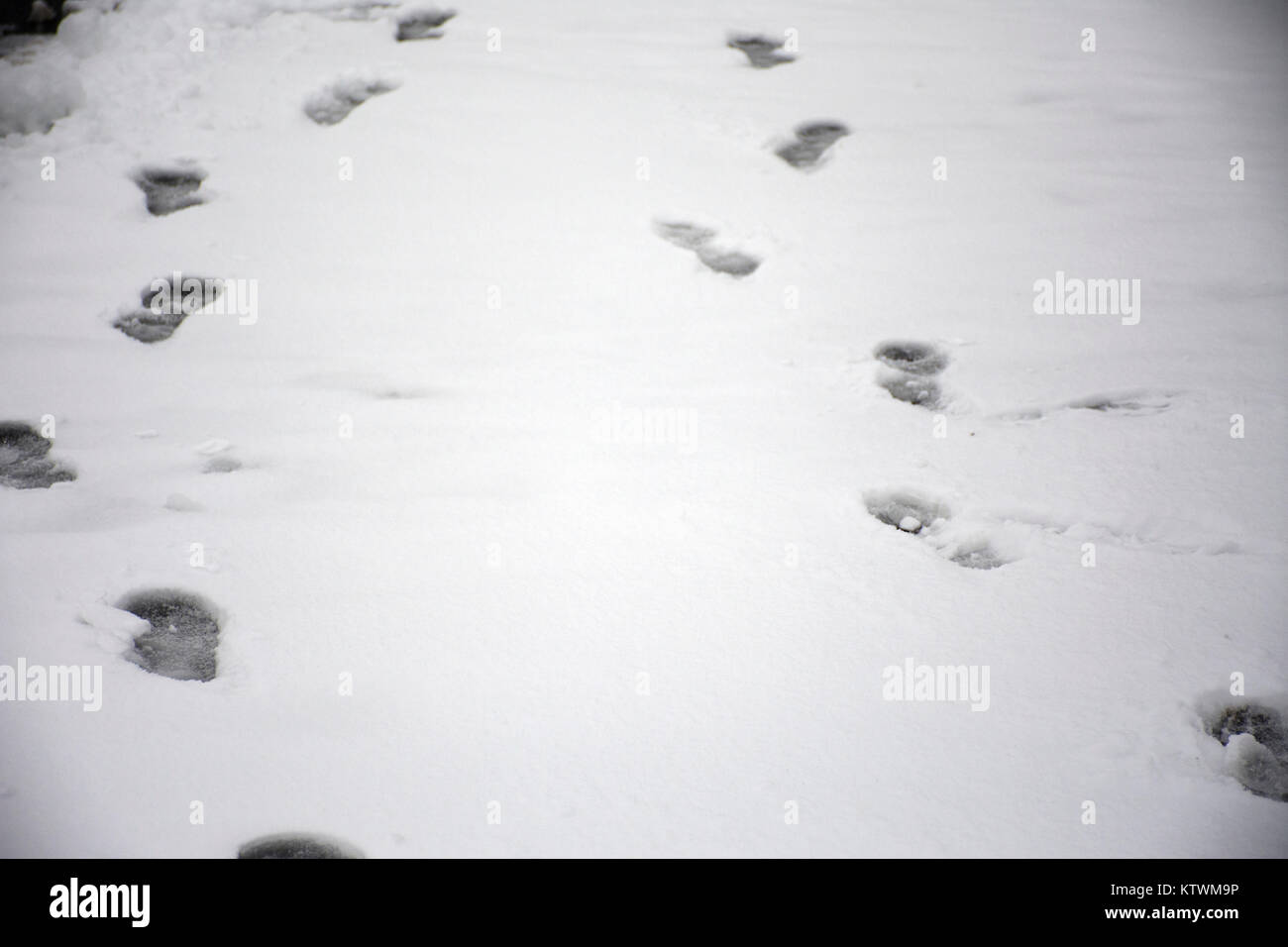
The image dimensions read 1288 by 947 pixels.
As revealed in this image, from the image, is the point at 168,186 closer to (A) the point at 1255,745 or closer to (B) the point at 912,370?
(B) the point at 912,370

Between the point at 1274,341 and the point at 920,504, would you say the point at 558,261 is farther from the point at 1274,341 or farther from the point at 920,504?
the point at 1274,341

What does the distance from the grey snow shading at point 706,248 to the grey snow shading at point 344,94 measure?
130 cm

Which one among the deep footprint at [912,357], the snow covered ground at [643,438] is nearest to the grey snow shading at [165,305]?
the snow covered ground at [643,438]

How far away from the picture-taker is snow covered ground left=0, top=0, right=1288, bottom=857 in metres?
1.55

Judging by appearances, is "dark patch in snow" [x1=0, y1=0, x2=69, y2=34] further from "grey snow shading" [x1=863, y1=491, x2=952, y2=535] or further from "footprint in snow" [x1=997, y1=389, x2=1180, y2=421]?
"footprint in snow" [x1=997, y1=389, x2=1180, y2=421]

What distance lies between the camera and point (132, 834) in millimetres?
1455

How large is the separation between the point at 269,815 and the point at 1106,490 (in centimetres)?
175

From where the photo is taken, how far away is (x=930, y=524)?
204cm

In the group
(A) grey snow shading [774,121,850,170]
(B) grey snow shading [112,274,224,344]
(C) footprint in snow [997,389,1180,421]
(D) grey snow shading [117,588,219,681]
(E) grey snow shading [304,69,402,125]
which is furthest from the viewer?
(E) grey snow shading [304,69,402,125]

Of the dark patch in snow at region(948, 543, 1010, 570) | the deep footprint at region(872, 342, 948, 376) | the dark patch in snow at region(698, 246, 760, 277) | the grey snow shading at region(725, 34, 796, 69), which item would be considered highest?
the grey snow shading at region(725, 34, 796, 69)

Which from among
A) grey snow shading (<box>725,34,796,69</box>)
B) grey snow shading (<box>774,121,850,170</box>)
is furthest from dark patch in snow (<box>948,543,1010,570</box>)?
grey snow shading (<box>725,34,796,69</box>)

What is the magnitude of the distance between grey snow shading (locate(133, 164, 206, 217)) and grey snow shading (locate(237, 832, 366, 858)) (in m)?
2.22

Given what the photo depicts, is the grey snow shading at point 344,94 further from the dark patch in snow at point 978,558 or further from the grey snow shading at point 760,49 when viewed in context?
the dark patch in snow at point 978,558

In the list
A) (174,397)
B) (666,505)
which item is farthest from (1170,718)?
(174,397)
